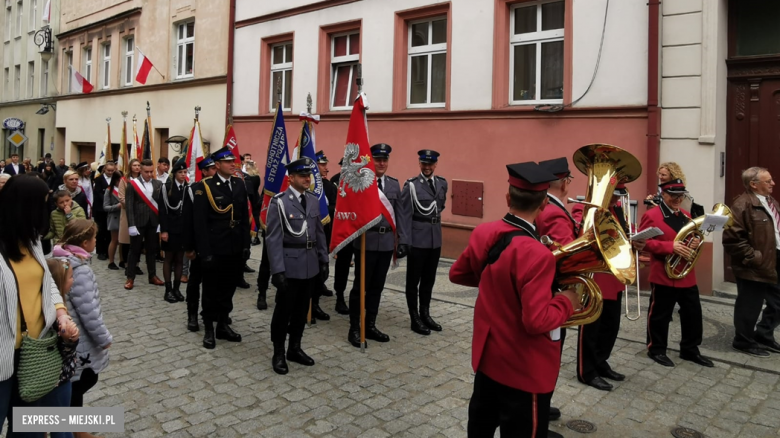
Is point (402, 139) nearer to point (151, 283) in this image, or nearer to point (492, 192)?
point (492, 192)

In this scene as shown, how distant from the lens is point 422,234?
6699mm

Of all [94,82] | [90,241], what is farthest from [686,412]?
[94,82]

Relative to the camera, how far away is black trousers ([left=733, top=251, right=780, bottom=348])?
6.09 metres

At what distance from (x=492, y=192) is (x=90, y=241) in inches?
328

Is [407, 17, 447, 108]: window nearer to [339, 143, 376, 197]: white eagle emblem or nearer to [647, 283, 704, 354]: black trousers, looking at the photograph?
[339, 143, 376, 197]: white eagle emblem

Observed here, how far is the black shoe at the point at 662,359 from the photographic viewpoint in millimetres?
5629

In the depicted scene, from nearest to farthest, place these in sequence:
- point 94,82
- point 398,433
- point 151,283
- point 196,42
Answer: point 398,433
point 151,283
point 196,42
point 94,82

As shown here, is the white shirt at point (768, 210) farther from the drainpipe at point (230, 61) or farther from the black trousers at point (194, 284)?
Result: the drainpipe at point (230, 61)

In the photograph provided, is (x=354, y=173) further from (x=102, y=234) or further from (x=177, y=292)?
(x=102, y=234)

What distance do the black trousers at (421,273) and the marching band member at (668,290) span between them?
7.39 feet

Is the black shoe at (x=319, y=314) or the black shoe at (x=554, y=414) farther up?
the black shoe at (x=319, y=314)

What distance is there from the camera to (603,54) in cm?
960

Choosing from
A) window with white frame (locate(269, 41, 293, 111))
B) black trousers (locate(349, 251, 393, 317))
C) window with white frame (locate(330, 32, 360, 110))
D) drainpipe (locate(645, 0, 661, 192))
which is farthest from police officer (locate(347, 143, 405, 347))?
window with white frame (locate(269, 41, 293, 111))

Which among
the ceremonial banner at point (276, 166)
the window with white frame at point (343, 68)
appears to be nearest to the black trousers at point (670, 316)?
the ceremonial banner at point (276, 166)
